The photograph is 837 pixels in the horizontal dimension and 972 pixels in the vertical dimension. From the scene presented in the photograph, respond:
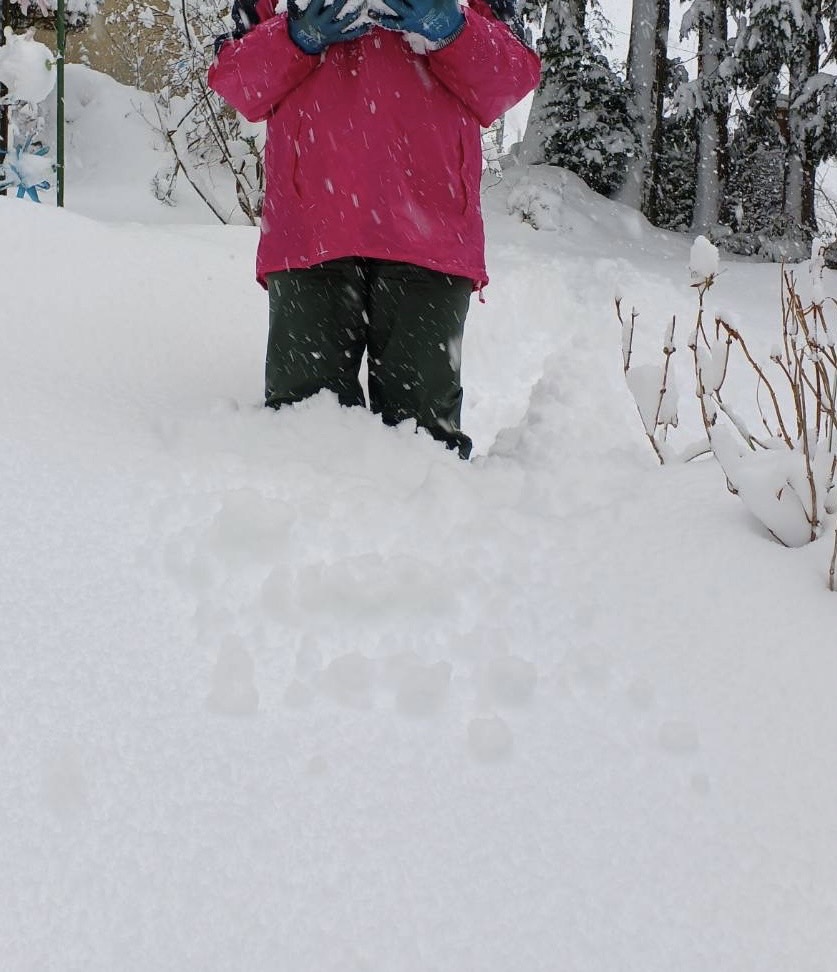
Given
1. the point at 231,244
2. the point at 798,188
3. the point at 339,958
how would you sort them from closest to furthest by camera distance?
1. the point at 339,958
2. the point at 231,244
3. the point at 798,188

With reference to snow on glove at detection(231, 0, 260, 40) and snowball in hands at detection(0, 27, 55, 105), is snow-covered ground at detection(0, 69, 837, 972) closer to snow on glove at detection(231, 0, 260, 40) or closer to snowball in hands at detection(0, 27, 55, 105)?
snow on glove at detection(231, 0, 260, 40)

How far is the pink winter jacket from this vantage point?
220 centimetres

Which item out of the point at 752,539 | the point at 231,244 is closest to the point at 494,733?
the point at 752,539

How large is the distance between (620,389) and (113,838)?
3450 millimetres

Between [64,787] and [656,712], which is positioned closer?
[64,787]

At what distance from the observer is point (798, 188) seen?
33.6 feet

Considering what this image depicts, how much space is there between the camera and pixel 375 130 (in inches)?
87.9

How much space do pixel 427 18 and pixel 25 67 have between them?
622cm

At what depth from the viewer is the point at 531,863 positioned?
109cm

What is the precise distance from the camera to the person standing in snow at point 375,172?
2.15 m

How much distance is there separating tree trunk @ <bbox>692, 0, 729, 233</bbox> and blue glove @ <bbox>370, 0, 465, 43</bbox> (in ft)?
30.8

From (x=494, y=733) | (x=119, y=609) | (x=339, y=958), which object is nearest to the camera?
(x=339, y=958)

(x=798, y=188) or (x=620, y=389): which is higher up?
(x=798, y=188)

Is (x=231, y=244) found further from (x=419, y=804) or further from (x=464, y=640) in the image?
(x=419, y=804)
